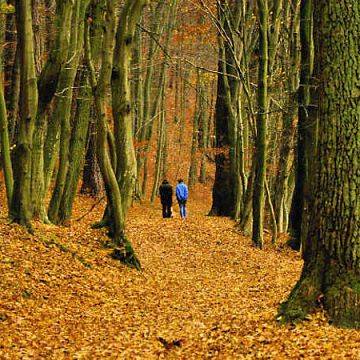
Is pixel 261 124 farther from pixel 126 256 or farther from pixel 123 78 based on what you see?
pixel 126 256

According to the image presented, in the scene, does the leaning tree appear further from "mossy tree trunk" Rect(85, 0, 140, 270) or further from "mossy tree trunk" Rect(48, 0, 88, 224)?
"mossy tree trunk" Rect(48, 0, 88, 224)

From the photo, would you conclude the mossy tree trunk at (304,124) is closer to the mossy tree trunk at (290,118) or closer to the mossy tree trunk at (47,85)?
the mossy tree trunk at (290,118)

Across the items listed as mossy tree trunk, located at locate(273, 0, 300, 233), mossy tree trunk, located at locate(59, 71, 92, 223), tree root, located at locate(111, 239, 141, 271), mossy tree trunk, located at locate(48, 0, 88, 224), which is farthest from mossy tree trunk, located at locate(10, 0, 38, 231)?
mossy tree trunk, located at locate(273, 0, 300, 233)

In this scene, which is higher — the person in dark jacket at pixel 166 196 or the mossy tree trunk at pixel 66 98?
the mossy tree trunk at pixel 66 98

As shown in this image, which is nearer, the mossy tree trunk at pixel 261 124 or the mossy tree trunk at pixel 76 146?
the mossy tree trunk at pixel 76 146

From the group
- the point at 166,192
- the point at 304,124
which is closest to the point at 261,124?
the point at 304,124

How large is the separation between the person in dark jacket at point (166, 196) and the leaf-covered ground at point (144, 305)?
6.58 meters

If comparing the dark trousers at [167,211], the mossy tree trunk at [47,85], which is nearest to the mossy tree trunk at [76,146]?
the mossy tree trunk at [47,85]

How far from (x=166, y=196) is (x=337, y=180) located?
54.6 feet

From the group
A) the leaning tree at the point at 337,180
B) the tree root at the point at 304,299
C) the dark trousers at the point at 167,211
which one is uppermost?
the leaning tree at the point at 337,180

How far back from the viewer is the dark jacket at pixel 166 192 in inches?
921

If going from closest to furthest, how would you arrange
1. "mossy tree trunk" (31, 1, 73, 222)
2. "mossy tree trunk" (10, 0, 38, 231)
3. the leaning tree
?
the leaning tree, "mossy tree trunk" (10, 0, 38, 231), "mossy tree trunk" (31, 1, 73, 222)

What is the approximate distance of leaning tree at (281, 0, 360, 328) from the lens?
7211 mm

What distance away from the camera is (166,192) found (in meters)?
23.4
